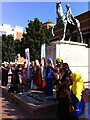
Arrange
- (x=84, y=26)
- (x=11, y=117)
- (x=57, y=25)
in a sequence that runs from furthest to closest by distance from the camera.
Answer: (x=84, y=26)
(x=57, y=25)
(x=11, y=117)

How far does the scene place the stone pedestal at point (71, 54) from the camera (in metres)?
16.1

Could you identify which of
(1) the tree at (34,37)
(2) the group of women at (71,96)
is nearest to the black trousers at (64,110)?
(2) the group of women at (71,96)

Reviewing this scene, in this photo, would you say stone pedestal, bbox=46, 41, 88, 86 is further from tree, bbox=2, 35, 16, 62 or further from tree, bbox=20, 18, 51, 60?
tree, bbox=2, 35, 16, 62

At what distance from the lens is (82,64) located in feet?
56.7

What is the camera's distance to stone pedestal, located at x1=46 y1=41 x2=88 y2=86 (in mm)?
16062

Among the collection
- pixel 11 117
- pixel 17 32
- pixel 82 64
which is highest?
pixel 17 32

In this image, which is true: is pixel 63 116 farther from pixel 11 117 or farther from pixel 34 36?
pixel 34 36

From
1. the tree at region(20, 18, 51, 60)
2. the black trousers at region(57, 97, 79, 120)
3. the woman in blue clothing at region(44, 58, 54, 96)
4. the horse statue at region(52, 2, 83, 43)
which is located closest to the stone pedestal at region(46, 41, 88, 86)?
the horse statue at region(52, 2, 83, 43)

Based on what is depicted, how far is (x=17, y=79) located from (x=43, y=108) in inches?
154

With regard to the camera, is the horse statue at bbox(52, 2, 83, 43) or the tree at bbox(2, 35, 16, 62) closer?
the horse statue at bbox(52, 2, 83, 43)

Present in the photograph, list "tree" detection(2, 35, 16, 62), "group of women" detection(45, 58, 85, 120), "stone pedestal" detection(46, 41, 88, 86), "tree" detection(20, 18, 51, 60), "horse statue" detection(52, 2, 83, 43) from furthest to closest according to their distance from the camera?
"tree" detection(2, 35, 16, 62)
"tree" detection(20, 18, 51, 60)
"horse statue" detection(52, 2, 83, 43)
"stone pedestal" detection(46, 41, 88, 86)
"group of women" detection(45, 58, 85, 120)

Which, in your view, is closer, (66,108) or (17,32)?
(66,108)

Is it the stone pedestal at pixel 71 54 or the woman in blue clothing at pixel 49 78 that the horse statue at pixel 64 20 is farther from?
the woman in blue clothing at pixel 49 78

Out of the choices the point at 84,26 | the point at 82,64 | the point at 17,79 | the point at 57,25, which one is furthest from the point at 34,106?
the point at 84,26
